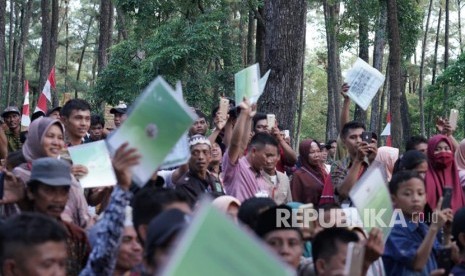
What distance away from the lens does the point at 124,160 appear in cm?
325

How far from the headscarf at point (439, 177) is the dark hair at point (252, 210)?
210 cm

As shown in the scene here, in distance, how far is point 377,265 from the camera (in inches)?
173

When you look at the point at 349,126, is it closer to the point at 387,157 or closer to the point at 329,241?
the point at 387,157

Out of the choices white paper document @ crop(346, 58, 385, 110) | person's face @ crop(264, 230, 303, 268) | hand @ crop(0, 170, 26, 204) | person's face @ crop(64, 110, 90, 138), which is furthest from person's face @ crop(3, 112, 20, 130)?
person's face @ crop(264, 230, 303, 268)

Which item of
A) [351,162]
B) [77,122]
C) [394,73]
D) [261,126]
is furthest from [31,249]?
[394,73]

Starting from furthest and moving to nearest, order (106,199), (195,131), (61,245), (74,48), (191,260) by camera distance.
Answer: (74,48), (195,131), (106,199), (61,245), (191,260)

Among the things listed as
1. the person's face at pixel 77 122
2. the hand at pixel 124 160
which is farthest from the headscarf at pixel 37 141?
the hand at pixel 124 160

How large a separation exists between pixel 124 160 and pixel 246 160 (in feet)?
9.55

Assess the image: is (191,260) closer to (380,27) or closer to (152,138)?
(152,138)

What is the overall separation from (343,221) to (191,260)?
2.85 metres

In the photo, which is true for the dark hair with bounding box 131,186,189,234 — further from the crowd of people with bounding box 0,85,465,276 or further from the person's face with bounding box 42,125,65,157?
the person's face with bounding box 42,125,65,157

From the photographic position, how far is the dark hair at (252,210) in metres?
4.14

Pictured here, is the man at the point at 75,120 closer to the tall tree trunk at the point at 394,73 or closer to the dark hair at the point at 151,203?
the dark hair at the point at 151,203

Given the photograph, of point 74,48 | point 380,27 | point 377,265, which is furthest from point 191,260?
point 74,48
